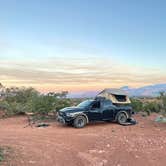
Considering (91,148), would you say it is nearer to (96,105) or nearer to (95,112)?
(95,112)

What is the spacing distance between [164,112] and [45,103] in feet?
27.3

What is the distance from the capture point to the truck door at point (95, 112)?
59.8ft

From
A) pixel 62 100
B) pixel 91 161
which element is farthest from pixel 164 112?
pixel 91 161

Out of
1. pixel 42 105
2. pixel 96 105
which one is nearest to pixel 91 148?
pixel 96 105

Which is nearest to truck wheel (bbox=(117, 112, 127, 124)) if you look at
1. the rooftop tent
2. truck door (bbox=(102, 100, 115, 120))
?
truck door (bbox=(102, 100, 115, 120))

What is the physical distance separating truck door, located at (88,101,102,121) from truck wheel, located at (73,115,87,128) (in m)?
0.50

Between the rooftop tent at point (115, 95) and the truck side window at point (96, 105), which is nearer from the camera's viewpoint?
→ the truck side window at point (96, 105)

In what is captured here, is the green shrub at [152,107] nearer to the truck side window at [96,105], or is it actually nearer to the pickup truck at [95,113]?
the pickup truck at [95,113]

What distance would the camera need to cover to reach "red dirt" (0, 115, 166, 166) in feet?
33.1

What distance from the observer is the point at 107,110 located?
61.6ft

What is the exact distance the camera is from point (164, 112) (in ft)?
Result: 69.2

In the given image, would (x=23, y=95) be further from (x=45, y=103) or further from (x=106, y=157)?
(x=106, y=157)

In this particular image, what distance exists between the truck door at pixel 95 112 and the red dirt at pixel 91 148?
73.0 inches

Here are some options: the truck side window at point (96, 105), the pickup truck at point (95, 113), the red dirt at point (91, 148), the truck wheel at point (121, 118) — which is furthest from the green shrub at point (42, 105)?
the red dirt at point (91, 148)
